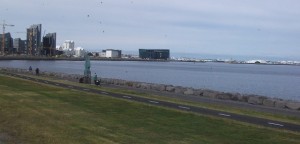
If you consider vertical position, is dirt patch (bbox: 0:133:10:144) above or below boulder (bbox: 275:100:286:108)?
above

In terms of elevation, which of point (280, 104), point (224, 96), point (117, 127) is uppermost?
point (117, 127)

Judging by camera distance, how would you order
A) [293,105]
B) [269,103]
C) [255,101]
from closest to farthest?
[293,105] < [269,103] < [255,101]

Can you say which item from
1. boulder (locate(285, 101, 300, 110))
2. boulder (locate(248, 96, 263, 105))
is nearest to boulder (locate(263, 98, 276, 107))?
boulder (locate(248, 96, 263, 105))

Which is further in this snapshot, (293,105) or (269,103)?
(269,103)

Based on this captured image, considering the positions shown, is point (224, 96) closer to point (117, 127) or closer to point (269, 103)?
point (269, 103)

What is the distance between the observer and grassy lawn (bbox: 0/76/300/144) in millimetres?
13539

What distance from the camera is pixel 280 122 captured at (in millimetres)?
20125

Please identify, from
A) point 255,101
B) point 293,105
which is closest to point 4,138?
point 293,105

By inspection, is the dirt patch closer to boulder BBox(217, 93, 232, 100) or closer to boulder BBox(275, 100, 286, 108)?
boulder BBox(275, 100, 286, 108)

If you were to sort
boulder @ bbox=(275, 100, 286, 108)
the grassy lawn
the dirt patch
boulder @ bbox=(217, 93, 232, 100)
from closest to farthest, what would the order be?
the dirt patch < the grassy lawn < boulder @ bbox=(275, 100, 286, 108) < boulder @ bbox=(217, 93, 232, 100)

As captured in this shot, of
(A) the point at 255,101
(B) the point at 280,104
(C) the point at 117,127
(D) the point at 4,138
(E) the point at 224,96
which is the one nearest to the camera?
(D) the point at 4,138

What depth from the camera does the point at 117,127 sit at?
15.6 meters

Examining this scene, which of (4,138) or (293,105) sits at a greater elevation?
(4,138)

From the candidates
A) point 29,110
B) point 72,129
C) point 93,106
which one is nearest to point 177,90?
point 93,106
